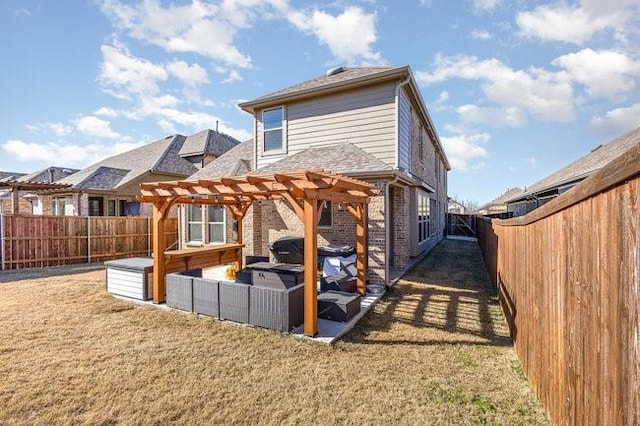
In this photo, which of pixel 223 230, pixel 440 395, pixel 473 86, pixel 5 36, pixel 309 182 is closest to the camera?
pixel 440 395

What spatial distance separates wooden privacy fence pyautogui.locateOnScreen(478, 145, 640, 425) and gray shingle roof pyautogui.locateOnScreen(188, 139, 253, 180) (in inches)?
415

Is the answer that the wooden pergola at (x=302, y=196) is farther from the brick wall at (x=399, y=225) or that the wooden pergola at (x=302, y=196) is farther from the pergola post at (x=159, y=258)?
the brick wall at (x=399, y=225)

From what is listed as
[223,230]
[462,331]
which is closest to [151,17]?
[223,230]

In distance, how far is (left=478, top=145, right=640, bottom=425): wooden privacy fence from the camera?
4.80ft

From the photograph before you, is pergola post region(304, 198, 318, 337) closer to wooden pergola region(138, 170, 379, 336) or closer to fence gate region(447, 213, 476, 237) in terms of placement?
wooden pergola region(138, 170, 379, 336)

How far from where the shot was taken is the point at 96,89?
12617 millimetres

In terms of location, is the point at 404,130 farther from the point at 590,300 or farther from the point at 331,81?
the point at 590,300

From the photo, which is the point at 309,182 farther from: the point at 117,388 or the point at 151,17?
the point at 151,17

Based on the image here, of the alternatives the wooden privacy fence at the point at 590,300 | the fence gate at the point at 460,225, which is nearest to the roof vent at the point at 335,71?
the wooden privacy fence at the point at 590,300

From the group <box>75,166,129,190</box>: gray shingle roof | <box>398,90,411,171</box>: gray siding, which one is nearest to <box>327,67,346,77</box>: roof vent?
<box>398,90,411,171</box>: gray siding

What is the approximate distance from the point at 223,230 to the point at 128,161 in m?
14.7

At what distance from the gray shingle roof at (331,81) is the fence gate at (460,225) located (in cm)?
1930

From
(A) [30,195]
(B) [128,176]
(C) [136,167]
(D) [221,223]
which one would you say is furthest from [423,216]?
(A) [30,195]

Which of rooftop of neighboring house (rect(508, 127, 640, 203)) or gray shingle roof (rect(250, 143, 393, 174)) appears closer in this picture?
gray shingle roof (rect(250, 143, 393, 174))
